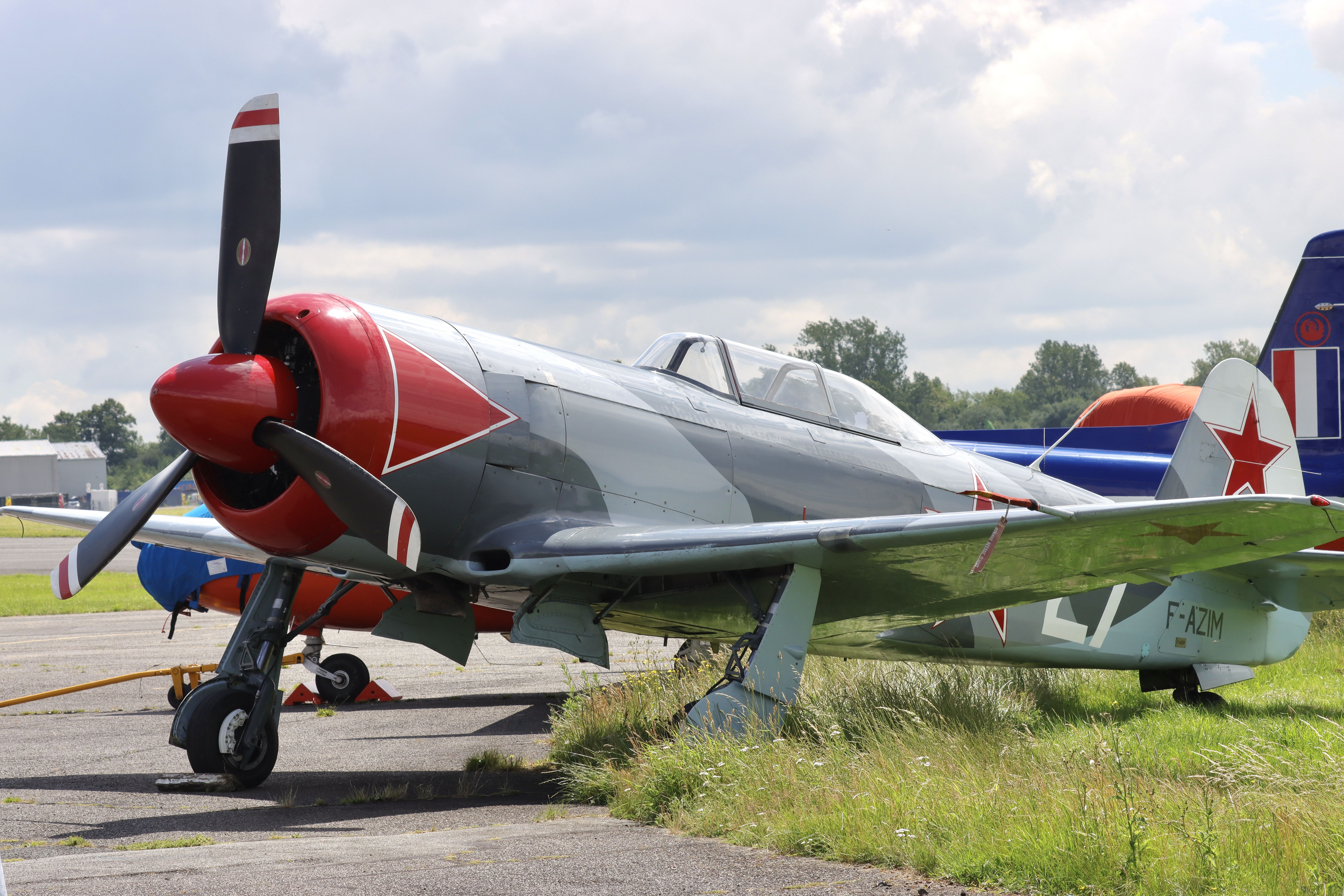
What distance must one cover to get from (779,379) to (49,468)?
4228 inches

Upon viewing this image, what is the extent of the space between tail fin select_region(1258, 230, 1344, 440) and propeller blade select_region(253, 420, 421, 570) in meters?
11.7

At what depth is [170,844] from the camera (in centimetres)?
503

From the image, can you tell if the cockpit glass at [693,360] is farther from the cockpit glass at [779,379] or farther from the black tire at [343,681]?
the black tire at [343,681]

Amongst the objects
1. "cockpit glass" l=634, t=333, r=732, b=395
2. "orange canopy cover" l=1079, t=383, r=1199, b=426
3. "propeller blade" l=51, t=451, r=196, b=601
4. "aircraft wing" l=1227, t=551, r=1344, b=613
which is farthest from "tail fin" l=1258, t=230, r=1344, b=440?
"propeller blade" l=51, t=451, r=196, b=601

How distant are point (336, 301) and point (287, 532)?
1355mm

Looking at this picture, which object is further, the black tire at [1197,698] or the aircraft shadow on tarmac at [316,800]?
the black tire at [1197,698]

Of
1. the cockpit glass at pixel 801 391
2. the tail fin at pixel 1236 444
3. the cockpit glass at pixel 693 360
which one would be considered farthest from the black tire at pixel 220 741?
the tail fin at pixel 1236 444

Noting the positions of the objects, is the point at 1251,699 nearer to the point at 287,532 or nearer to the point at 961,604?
the point at 961,604

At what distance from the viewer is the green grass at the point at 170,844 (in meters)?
4.91

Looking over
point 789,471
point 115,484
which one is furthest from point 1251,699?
point 115,484

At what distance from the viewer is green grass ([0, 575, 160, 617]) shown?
80.2ft

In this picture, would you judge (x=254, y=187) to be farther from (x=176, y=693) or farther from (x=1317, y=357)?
(x=1317, y=357)

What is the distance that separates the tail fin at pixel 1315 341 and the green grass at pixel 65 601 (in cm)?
1990

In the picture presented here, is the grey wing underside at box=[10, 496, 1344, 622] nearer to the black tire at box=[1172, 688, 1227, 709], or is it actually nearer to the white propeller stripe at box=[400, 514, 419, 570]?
the white propeller stripe at box=[400, 514, 419, 570]
